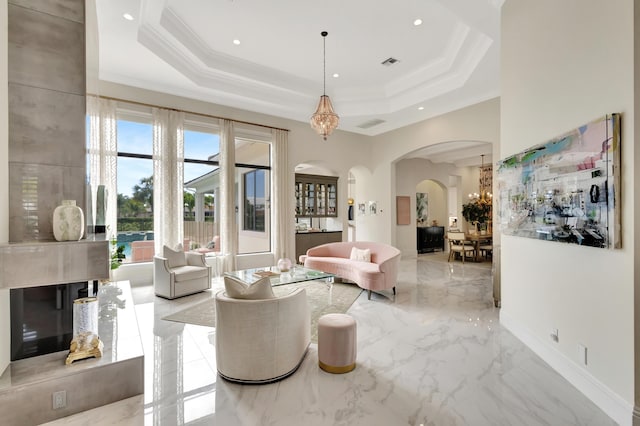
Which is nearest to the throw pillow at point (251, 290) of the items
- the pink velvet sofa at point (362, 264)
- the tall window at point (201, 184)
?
the pink velvet sofa at point (362, 264)

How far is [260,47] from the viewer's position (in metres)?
5.30

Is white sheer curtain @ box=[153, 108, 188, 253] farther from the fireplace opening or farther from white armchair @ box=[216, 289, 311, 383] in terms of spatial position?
white armchair @ box=[216, 289, 311, 383]

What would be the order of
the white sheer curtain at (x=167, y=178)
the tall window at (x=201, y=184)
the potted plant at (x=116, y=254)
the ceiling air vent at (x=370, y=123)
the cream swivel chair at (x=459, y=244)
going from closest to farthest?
the potted plant at (x=116, y=254), the white sheer curtain at (x=167, y=178), the tall window at (x=201, y=184), the ceiling air vent at (x=370, y=123), the cream swivel chair at (x=459, y=244)

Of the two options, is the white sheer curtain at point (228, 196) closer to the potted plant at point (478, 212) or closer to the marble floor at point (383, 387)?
the marble floor at point (383, 387)

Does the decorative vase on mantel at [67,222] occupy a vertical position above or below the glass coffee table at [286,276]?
above

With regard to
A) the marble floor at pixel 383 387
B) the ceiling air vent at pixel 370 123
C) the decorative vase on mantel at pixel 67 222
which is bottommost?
the marble floor at pixel 383 387

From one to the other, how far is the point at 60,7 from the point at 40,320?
8.24ft

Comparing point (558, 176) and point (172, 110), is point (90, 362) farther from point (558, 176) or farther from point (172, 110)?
point (172, 110)

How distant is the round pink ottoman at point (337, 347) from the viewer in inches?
108

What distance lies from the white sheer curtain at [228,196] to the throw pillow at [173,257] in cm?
131

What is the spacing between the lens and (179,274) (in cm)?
502

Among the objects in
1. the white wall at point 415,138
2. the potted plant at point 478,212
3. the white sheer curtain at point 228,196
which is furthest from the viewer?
the potted plant at point 478,212

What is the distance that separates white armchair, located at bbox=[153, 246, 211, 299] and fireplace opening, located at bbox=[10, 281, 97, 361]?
2.40m

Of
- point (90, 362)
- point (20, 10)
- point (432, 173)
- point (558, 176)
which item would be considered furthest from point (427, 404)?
point (432, 173)
